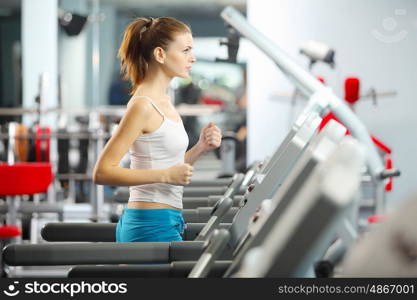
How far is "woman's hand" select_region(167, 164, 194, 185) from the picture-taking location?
1709 mm

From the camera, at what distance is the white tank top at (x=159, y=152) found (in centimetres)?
190

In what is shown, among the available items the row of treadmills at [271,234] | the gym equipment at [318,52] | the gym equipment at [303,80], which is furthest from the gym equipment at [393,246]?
the gym equipment at [318,52]

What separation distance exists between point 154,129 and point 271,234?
0.90 m

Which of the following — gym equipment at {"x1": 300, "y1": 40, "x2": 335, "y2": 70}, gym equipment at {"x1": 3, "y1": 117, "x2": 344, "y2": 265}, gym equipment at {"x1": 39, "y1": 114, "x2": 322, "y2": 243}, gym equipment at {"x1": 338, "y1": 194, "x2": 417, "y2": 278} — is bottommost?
gym equipment at {"x1": 3, "y1": 117, "x2": 344, "y2": 265}

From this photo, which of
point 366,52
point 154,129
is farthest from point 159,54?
point 366,52

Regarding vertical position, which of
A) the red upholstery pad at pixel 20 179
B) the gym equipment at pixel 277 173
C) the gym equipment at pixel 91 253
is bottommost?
the red upholstery pad at pixel 20 179

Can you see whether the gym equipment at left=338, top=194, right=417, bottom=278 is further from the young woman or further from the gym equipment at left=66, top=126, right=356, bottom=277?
the young woman

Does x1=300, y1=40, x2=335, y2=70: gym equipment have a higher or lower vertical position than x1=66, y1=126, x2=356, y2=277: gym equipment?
higher

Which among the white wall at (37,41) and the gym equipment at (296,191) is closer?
the gym equipment at (296,191)

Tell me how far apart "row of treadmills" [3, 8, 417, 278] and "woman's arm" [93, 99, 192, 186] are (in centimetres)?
15

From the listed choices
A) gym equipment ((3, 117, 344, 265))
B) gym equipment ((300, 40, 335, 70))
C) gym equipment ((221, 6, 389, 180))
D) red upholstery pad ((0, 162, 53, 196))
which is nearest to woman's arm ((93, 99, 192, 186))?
gym equipment ((3, 117, 344, 265))

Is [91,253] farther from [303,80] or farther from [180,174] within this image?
[303,80]

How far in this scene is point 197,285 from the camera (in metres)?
1.07

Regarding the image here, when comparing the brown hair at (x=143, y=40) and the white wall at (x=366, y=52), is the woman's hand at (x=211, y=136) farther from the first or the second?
the white wall at (x=366, y=52)
